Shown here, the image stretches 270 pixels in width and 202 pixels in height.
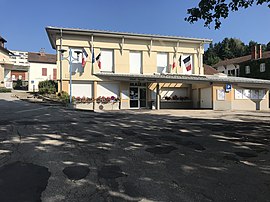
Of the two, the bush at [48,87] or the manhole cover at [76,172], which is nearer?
the manhole cover at [76,172]

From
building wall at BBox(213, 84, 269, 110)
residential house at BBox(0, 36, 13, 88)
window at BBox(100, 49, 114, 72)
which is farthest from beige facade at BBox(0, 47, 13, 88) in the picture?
building wall at BBox(213, 84, 269, 110)

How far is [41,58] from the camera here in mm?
45375

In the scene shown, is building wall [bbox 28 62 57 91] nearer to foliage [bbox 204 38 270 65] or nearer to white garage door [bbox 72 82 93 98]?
white garage door [bbox 72 82 93 98]

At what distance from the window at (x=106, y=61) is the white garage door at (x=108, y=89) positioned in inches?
58.9

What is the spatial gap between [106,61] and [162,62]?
18.9ft

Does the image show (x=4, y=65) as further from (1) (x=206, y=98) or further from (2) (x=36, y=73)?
(1) (x=206, y=98)

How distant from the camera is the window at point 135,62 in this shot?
75.0 feet

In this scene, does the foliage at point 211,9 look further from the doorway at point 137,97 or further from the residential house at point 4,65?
the residential house at point 4,65

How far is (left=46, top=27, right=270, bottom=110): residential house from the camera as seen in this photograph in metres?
21.0

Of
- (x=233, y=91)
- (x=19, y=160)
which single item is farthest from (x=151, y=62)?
(x=19, y=160)

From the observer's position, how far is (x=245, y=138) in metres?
7.51

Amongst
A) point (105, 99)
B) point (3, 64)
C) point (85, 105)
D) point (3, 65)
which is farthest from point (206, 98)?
point (3, 65)

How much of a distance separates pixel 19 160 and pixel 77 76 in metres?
17.0

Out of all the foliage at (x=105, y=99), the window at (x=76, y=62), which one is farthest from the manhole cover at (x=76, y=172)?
the window at (x=76, y=62)
